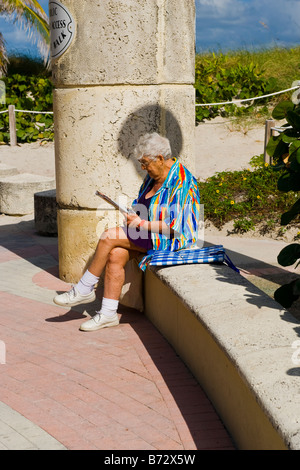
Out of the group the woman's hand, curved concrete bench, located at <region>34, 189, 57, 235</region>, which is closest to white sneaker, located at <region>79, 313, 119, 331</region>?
the woman's hand

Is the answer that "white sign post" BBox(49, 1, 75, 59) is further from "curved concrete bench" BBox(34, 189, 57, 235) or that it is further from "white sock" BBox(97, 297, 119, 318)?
"curved concrete bench" BBox(34, 189, 57, 235)

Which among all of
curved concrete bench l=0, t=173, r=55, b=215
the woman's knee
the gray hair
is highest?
the gray hair

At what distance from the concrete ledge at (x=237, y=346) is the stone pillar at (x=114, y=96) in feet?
4.30

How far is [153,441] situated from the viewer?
10.5ft

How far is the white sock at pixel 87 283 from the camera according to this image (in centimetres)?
496

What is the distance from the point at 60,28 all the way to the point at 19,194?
4.29 metres

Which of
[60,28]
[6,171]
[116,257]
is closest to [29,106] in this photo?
[6,171]

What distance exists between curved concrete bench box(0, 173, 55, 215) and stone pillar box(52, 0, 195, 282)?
388cm

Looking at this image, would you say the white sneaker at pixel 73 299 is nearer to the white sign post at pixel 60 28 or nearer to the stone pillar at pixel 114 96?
the stone pillar at pixel 114 96

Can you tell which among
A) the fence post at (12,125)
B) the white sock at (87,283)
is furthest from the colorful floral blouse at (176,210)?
the fence post at (12,125)

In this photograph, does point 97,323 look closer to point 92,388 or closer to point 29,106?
point 92,388

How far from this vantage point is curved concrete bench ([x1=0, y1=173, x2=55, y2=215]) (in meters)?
9.62

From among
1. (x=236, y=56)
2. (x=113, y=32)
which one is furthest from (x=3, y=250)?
(x=236, y=56)
